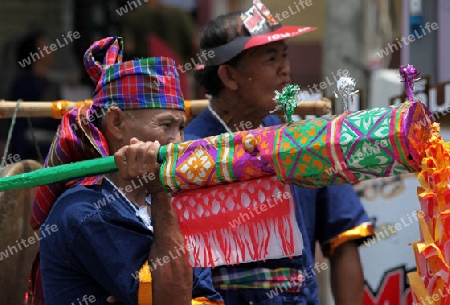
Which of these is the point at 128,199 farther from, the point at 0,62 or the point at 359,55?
the point at 0,62

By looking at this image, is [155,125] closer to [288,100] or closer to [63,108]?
[288,100]

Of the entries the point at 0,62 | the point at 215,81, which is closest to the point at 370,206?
the point at 215,81

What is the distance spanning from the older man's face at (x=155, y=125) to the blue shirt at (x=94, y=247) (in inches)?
8.1

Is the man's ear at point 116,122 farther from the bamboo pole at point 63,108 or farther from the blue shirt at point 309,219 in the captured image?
the bamboo pole at point 63,108

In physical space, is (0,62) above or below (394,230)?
above

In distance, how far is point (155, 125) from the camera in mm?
3172

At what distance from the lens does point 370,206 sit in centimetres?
464

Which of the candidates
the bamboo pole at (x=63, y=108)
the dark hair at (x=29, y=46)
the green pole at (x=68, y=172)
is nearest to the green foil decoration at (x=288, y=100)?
the green pole at (x=68, y=172)

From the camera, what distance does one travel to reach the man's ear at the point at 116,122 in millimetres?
3203

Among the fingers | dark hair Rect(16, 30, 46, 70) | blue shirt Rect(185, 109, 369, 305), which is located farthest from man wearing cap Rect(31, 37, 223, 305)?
dark hair Rect(16, 30, 46, 70)

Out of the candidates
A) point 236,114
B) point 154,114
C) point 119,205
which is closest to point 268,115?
point 236,114

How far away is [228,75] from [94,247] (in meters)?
1.21

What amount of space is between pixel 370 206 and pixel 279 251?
70.7 inches

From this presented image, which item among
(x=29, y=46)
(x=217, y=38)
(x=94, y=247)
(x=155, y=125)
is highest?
(x=29, y=46)
